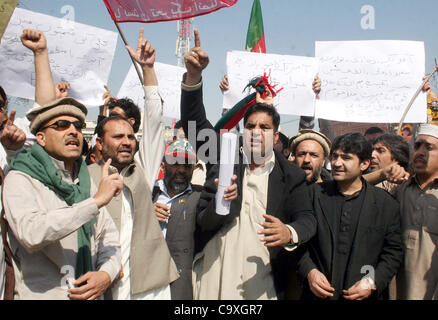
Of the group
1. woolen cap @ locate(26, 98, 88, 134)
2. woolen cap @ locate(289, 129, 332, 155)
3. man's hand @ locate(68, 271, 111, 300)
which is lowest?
man's hand @ locate(68, 271, 111, 300)

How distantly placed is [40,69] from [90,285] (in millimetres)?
1566

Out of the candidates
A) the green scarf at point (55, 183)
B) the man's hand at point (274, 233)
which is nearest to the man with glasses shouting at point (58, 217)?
the green scarf at point (55, 183)

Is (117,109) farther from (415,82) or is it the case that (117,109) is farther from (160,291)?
(415,82)

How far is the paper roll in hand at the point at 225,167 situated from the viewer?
7.22 feet

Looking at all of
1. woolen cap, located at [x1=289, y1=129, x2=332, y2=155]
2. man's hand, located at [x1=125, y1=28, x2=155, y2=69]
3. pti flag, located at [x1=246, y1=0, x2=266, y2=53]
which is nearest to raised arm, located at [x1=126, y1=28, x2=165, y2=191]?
man's hand, located at [x1=125, y1=28, x2=155, y2=69]

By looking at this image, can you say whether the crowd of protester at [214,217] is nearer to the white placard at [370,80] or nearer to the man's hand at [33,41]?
the man's hand at [33,41]

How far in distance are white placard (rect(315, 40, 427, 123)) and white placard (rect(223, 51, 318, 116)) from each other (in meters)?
0.14

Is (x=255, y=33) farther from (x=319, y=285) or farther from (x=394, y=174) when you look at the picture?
(x=319, y=285)

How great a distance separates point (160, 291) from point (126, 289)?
0.24 m

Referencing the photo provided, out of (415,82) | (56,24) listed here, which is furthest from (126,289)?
(415,82)

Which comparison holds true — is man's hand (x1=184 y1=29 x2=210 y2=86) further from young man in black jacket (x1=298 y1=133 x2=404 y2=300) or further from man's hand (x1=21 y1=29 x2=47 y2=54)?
young man in black jacket (x1=298 y1=133 x2=404 y2=300)

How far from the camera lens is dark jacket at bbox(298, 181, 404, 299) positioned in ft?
8.36

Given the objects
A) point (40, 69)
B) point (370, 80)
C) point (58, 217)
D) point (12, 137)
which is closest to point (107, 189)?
point (58, 217)

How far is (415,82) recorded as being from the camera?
13.7ft
